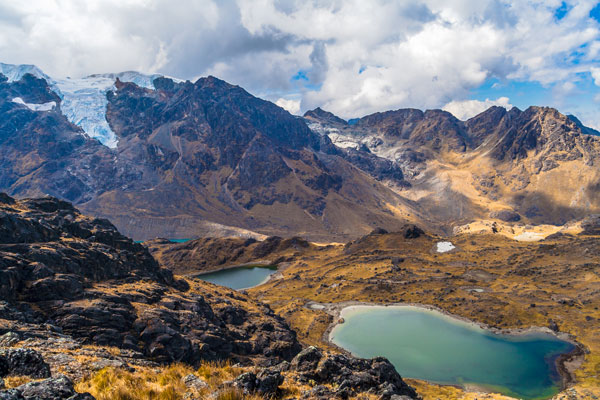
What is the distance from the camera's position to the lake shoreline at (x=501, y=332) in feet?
244

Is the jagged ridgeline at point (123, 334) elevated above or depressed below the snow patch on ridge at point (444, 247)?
below

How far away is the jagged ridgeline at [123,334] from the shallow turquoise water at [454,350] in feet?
103

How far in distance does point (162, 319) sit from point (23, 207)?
214 ft

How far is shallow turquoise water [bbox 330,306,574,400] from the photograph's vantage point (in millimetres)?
72125

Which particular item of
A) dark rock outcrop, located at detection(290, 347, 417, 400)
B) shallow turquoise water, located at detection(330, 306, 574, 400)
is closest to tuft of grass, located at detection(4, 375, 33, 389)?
dark rock outcrop, located at detection(290, 347, 417, 400)

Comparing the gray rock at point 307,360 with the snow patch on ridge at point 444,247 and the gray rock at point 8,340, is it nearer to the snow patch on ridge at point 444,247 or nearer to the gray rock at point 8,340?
the gray rock at point 8,340

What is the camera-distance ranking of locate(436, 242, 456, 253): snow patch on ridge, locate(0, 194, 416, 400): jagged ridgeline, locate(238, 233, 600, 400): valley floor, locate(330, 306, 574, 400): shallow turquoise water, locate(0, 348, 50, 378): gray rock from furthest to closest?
1. locate(436, 242, 456, 253): snow patch on ridge
2. locate(238, 233, 600, 400): valley floor
3. locate(330, 306, 574, 400): shallow turquoise water
4. locate(0, 194, 416, 400): jagged ridgeline
5. locate(0, 348, 50, 378): gray rock

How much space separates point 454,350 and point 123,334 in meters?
76.9

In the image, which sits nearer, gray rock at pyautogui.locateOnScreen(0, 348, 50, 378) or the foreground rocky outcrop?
gray rock at pyautogui.locateOnScreen(0, 348, 50, 378)

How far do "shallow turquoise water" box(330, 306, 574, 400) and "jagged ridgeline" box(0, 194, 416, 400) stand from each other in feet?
103

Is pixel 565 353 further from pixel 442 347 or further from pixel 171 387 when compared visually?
pixel 171 387

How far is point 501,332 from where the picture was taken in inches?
3836

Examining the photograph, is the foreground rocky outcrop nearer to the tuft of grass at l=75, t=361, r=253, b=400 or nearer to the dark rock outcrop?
the tuft of grass at l=75, t=361, r=253, b=400

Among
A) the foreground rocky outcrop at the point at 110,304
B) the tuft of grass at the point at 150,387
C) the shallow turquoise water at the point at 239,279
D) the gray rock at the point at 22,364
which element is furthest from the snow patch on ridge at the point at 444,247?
the gray rock at the point at 22,364
